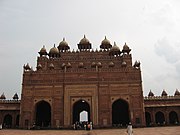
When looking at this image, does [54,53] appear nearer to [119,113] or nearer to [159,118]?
[119,113]

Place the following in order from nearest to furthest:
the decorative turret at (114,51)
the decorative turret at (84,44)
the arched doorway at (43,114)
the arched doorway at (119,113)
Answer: the arched doorway at (43,114), the arched doorway at (119,113), the decorative turret at (114,51), the decorative turret at (84,44)

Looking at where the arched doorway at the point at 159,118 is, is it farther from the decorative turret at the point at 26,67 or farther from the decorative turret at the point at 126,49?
the decorative turret at the point at 26,67

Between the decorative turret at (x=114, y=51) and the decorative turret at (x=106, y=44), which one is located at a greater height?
A: the decorative turret at (x=106, y=44)

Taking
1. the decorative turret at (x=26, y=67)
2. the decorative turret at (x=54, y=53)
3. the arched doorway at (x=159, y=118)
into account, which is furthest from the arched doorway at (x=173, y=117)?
the decorative turret at (x=26, y=67)

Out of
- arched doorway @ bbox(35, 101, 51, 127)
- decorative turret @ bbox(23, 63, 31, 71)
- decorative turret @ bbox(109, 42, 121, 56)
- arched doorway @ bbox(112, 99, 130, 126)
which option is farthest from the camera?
decorative turret @ bbox(109, 42, 121, 56)

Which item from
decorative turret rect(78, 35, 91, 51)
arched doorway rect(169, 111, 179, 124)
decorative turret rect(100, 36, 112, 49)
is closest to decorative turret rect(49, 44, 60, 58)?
decorative turret rect(78, 35, 91, 51)

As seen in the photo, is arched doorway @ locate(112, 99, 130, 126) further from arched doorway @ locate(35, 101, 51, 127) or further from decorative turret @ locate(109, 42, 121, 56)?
arched doorway @ locate(35, 101, 51, 127)

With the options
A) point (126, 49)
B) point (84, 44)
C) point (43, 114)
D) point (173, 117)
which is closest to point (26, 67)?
point (43, 114)

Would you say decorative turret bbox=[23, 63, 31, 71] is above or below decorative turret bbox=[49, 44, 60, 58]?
below

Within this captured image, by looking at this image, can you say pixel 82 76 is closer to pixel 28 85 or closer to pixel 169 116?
pixel 28 85

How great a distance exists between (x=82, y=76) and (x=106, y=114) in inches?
207

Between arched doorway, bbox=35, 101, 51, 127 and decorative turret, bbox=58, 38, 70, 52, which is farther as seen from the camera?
decorative turret, bbox=58, 38, 70, 52

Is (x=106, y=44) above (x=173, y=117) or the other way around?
above

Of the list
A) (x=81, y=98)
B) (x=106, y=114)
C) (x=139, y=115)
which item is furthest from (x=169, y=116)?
(x=81, y=98)
